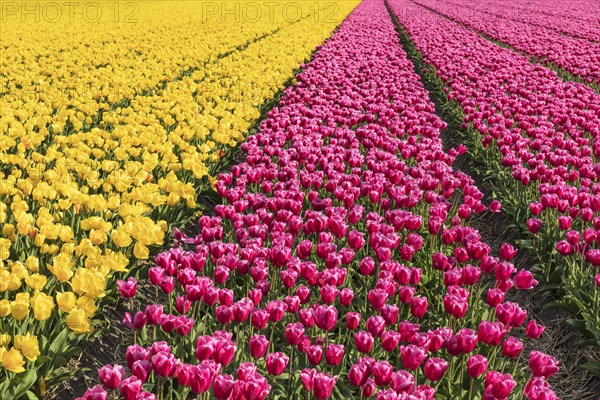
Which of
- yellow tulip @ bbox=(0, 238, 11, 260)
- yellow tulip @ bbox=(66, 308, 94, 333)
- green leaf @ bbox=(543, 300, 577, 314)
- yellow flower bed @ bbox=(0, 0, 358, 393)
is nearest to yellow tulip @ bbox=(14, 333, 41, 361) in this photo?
yellow flower bed @ bbox=(0, 0, 358, 393)

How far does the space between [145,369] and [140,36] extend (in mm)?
17958

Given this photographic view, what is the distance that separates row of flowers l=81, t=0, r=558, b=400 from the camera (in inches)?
99.2

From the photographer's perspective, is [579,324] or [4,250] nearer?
[4,250]

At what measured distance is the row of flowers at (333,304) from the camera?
2520 millimetres

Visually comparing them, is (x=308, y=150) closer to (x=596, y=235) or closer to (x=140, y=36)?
(x=596, y=235)

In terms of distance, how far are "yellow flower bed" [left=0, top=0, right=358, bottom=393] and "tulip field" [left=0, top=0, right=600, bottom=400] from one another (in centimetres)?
3

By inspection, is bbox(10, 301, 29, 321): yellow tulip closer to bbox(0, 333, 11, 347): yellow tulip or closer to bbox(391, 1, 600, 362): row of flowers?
bbox(0, 333, 11, 347): yellow tulip

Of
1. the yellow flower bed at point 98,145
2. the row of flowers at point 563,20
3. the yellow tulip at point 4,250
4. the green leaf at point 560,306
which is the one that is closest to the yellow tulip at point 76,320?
the yellow flower bed at point 98,145

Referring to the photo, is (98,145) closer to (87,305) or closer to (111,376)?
(87,305)

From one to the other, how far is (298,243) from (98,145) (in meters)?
2.97

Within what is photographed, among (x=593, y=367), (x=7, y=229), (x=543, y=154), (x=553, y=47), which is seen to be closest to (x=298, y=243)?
(x=7, y=229)

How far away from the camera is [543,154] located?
6.14 metres

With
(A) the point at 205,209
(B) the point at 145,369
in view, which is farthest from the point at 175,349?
(A) the point at 205,209

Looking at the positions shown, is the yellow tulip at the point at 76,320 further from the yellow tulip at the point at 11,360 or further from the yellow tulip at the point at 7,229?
the yellow tulip at the point at 7,229
